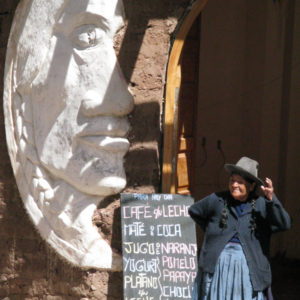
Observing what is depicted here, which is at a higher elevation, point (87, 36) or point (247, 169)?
point (87, 36)

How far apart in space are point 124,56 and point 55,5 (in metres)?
0.72

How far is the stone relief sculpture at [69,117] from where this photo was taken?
6.21 metres

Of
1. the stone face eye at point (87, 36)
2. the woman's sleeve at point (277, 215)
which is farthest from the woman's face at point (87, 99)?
the woman's sleeve at point (277, 215)

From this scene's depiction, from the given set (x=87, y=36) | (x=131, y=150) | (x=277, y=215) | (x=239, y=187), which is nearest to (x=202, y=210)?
(x=239, y=187)

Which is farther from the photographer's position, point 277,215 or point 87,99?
point 87,99

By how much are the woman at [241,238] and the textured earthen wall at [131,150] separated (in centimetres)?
120

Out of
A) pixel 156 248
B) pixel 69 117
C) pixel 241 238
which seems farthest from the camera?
pixel 69 117

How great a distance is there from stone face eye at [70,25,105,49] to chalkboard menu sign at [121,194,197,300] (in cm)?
126

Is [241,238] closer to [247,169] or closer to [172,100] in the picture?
[247,169]

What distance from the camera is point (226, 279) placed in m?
5.09

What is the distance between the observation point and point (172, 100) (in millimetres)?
6211

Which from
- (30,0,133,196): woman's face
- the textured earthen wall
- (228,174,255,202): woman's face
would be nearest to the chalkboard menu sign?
the textured earthen wall

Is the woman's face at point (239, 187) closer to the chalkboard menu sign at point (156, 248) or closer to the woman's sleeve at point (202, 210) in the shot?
the woman's sleeve at point (202, 210)

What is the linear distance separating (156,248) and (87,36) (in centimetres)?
178
